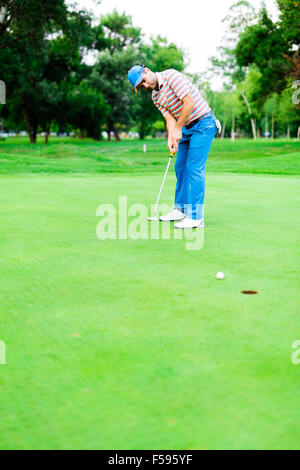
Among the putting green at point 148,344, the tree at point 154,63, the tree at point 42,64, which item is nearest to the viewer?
the putting green at point 148,344

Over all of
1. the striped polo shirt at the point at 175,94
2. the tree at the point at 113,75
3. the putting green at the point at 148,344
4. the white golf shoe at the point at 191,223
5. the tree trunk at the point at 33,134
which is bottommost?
the putting green at the point at 148,344

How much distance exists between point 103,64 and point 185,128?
5231cm

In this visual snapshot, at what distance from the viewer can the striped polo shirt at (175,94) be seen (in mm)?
6004

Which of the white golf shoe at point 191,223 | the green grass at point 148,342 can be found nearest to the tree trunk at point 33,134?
the white golf shoe at point 191,223

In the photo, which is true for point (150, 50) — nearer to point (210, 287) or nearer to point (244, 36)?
point (244, 36)

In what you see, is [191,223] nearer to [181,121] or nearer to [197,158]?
[197,158]

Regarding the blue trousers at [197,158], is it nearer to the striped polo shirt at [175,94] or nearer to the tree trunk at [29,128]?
the striped polo shirt at [175,94]

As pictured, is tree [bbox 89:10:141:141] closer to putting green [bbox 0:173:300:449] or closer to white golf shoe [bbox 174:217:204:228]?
white golf shoe [bbox 174:217:204:228]

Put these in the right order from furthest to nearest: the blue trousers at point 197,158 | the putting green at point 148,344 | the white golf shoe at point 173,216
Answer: the white golf shoe at point 173,216, the blue trousers at point 197,158, the putting green at point 148,344

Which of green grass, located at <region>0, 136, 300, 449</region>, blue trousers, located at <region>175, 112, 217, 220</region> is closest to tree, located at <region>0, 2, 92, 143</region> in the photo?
blue trousers, located at <region>175, 112, 217, 220</region>

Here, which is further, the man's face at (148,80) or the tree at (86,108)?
the tree at (86,108)

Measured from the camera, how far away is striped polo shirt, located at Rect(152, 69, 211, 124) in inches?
236

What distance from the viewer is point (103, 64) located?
55.8m

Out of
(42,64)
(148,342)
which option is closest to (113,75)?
(42,64)
